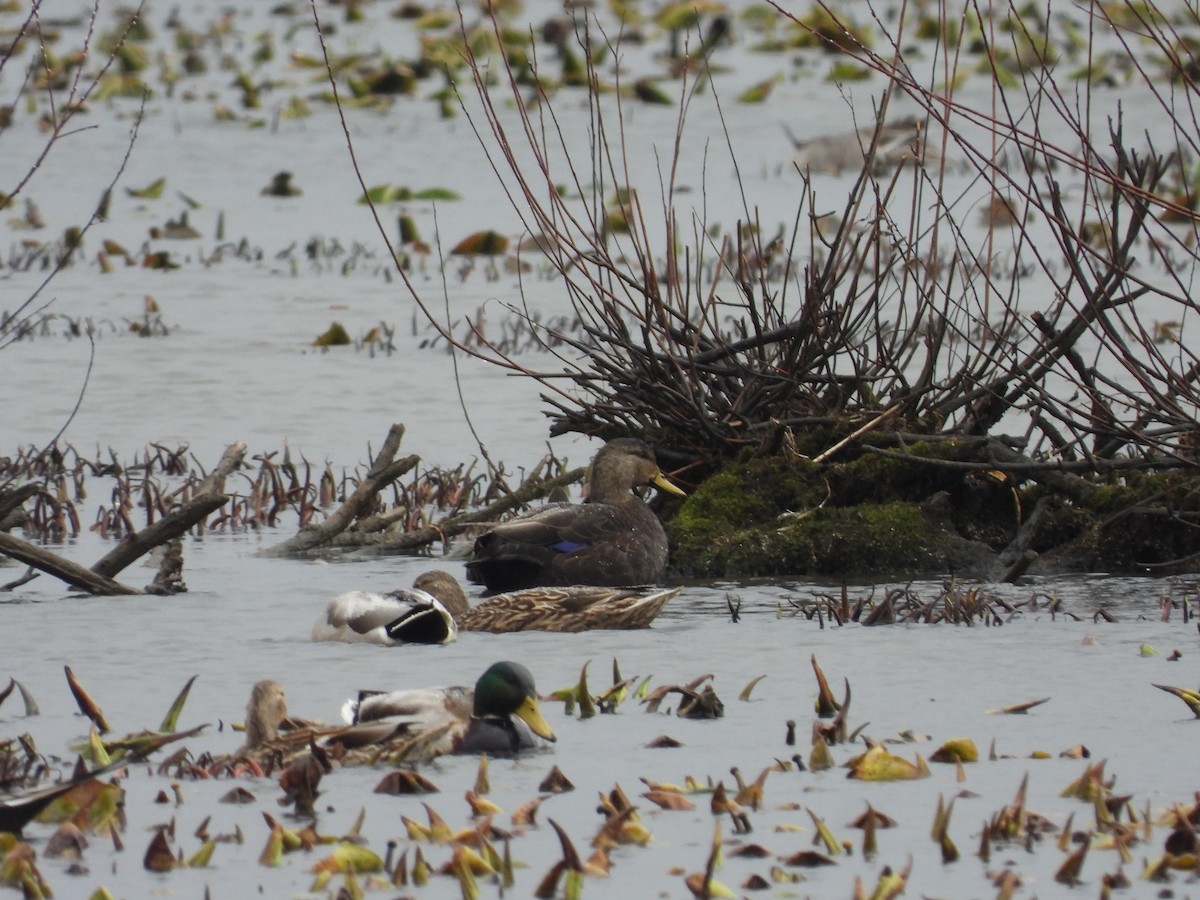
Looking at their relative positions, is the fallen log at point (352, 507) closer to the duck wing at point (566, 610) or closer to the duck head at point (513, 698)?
the duck wing at point (566, 610)

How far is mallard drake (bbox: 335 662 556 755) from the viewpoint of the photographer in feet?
18.3

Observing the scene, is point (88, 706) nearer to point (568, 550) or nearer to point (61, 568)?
point (61, 568)

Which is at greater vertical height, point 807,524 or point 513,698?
point 807,524

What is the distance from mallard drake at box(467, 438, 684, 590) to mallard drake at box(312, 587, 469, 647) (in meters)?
1.15

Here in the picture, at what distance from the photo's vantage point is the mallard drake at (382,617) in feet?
23.0

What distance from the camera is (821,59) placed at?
103ft

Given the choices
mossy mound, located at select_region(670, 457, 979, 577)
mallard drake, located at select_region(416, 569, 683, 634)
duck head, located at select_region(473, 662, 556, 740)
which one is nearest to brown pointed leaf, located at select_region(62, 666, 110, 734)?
duck head, located at select_region(473, 662, 556, 740)

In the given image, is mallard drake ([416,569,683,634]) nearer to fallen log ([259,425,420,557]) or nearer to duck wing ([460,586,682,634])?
duck wing ([460,586,682,634])

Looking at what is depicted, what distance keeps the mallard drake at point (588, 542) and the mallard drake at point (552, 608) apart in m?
0.57

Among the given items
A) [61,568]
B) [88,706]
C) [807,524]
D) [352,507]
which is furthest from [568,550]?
[88,706]

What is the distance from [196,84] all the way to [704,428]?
21247 millimetres

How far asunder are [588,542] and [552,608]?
0.89 m

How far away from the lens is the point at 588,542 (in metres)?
8.43

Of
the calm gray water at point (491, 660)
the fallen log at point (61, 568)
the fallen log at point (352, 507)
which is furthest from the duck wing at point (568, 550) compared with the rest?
the fallen log at point (61, 568)
